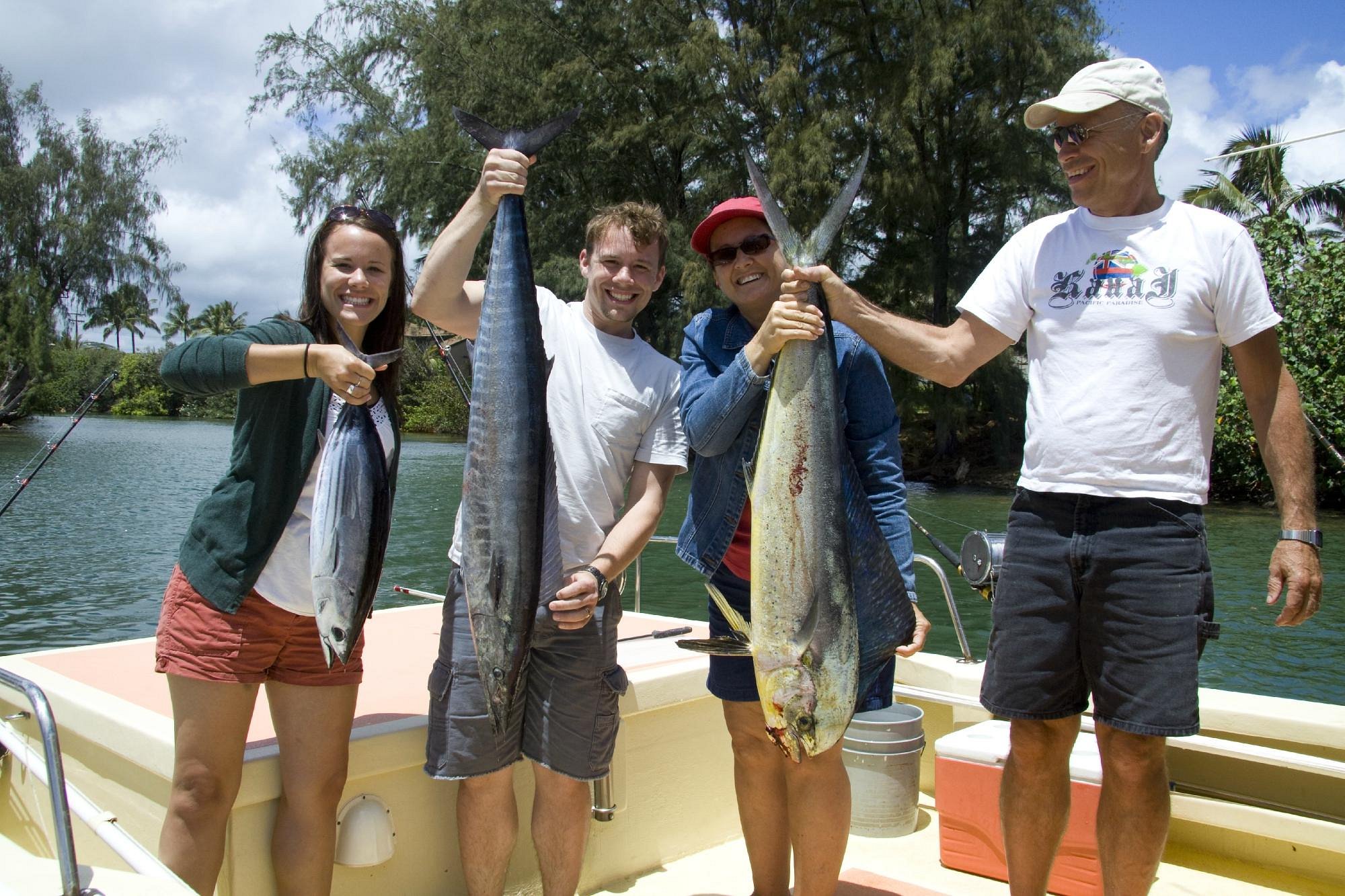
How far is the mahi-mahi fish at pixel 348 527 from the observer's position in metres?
2.01

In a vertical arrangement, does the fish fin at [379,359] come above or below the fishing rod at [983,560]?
above

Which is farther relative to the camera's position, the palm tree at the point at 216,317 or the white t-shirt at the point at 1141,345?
the palm tree at the point at 216,317

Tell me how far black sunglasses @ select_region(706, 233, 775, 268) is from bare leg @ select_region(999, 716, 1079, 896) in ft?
4.34

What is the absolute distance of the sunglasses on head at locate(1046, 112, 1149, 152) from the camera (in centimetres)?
229

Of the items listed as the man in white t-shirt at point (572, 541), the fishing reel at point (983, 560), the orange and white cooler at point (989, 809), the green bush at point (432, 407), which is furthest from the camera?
the green bush at point (432, 407)

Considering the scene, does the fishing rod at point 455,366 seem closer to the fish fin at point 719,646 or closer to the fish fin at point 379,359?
the fish fin at point 379,359

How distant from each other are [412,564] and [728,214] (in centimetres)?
1240

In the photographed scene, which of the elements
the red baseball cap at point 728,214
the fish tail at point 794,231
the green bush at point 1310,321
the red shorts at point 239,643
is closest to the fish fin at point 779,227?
the fish tail at point 794,231

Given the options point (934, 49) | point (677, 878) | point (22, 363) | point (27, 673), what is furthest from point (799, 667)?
point (22, 363)

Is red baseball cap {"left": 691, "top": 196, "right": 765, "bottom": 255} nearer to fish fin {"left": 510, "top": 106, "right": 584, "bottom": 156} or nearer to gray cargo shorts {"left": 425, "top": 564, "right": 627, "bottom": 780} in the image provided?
fish fin {"left": 510, "top": 106, "right": 584, "bottom": 156}

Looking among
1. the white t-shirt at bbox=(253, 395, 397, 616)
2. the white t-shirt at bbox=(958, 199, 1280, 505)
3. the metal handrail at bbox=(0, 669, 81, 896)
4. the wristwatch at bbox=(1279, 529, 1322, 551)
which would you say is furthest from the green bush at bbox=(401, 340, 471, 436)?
the wristwatch at bbox=(1279, 529, 1322, 551)

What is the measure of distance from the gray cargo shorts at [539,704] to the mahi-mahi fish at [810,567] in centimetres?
38

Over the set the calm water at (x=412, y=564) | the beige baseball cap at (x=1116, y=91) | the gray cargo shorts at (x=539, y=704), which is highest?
the beige baseball cap at (x=1116, y=91)

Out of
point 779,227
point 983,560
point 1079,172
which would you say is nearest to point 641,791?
point 983,560
